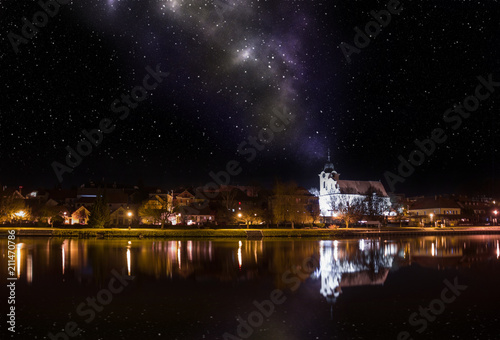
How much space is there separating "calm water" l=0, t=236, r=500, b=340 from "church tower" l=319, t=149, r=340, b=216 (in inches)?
3438

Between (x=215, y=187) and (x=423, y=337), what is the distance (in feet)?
326

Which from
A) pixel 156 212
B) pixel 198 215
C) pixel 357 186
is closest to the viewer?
pixel 156 212

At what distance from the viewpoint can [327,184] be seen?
120562mm

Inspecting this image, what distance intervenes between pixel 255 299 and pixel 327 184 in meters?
105

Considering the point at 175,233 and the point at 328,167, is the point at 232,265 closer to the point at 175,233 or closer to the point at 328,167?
the point at 175,233

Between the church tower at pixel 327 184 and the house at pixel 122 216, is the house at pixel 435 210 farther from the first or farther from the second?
the house at pixel 122 216

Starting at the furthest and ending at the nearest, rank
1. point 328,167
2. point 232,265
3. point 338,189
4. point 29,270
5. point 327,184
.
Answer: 1. point 328,167
2. point 327,184
3. point 338,189
4. point 232,265
5. point 29,270

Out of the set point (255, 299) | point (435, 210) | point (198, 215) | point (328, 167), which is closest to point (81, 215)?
point (198, 215)

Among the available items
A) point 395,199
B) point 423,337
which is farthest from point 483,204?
point 423,337

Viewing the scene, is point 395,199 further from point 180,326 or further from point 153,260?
point 180,326

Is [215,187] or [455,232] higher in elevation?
[215,187]

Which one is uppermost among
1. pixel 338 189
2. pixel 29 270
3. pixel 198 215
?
pixel 338 189

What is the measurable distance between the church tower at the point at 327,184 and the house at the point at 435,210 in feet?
70.8

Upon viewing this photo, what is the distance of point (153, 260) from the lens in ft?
101
